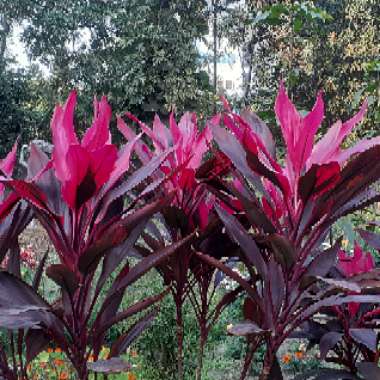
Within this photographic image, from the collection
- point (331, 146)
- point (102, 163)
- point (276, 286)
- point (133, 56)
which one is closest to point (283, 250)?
point (276, 286)

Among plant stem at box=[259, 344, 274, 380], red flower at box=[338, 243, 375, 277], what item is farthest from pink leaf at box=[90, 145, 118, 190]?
red flower at box=[338, 243, 375, 277]

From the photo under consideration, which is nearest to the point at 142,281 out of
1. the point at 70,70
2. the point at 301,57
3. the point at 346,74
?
the point at 301,57

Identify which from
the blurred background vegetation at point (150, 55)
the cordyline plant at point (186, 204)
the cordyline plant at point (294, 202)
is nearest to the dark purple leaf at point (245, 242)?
the cordyline plant at point (294, 202)

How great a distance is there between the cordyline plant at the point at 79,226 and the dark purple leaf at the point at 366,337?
1.58ft

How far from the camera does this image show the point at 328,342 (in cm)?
131

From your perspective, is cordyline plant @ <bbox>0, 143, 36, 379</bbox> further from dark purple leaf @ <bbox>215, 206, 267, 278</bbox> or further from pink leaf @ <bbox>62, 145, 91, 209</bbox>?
dark purple leaf @ <bbox>215, 206, 267, 278</bbox>

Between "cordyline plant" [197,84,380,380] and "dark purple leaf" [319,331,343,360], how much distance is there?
0.19 m

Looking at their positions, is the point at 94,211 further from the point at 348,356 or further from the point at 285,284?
the point at 348,356

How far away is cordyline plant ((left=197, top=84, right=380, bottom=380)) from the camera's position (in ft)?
3.31

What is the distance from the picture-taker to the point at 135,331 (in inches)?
47.5

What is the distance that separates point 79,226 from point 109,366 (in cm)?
23

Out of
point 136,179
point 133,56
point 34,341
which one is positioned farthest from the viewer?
point 133,56

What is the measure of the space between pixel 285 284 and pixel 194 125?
46 centimetres

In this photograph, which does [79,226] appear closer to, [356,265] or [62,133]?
[62,133]
